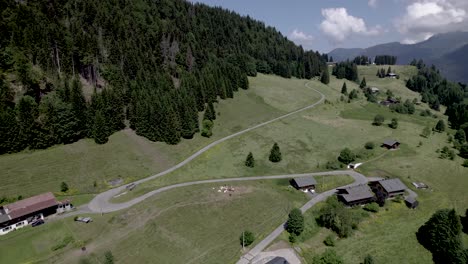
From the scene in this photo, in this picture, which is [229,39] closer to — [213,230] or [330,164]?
[330,164]

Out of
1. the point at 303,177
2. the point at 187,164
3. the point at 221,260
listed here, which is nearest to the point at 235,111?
the point at 187,164

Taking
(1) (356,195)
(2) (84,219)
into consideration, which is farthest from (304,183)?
(2) (84,219)

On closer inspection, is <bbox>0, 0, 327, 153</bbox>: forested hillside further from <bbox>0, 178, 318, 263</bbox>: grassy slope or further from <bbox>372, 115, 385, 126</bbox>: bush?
<bbox>372, 115, 385, 126</bbox>: bush

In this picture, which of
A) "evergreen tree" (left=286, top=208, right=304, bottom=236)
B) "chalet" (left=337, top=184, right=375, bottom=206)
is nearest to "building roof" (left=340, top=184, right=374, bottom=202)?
"chalet" (left=337, top=184, right=375, bottom=206)

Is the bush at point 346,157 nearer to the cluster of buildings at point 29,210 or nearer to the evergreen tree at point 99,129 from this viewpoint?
the evergreen tree at point 99,129

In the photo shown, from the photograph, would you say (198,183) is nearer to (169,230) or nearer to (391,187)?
(169,230)

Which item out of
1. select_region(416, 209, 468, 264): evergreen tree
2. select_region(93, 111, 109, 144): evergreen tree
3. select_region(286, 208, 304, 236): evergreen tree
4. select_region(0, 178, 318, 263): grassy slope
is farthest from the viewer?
select_region(93, 111, 109, 144): evergreen tree
